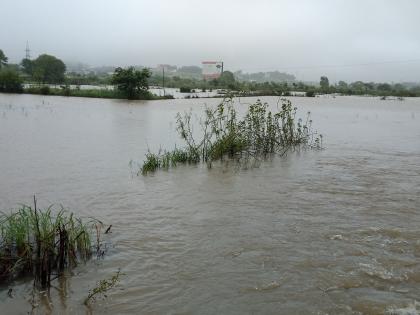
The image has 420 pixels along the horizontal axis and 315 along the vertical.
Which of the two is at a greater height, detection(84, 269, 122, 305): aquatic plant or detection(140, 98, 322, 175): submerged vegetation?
detection(140, 98, 322, 175): submerged vegetation

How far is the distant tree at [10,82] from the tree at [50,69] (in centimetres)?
1177

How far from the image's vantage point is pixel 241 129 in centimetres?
1049

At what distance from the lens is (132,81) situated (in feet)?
106

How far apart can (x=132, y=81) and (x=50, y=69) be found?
26292 millimetres

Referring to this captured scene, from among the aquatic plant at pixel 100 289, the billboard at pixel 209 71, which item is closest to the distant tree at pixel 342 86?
the billboard at pixel 209 71

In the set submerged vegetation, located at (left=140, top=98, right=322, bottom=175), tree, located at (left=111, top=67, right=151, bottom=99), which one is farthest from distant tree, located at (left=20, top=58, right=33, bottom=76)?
submerged vegetation, located at (left=140, top=98, right=322, bottom=175)

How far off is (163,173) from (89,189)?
1.76 m

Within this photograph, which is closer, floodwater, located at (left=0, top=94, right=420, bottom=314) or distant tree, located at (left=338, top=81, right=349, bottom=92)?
floodwater, located at (left=0, top=94, right=420, bottom=314)

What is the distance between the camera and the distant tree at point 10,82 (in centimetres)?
3394

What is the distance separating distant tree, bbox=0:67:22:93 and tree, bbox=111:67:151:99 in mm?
8446

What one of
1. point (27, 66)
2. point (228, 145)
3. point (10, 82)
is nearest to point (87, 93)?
point (10, 82)

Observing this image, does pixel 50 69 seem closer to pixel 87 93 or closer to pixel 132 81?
pixel 87 93

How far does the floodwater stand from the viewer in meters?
3.74

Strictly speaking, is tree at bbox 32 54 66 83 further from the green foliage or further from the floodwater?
the floodwater
